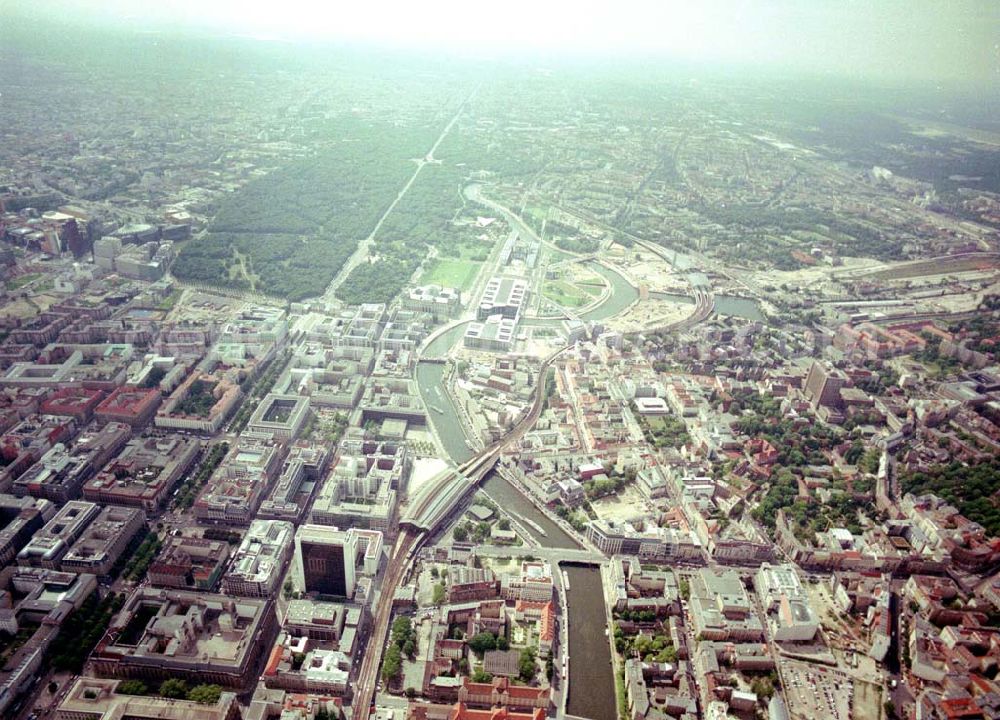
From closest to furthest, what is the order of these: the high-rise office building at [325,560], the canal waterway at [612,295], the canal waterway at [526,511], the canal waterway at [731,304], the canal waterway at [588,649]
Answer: the canal waterway at [588,649] < the high-rise office building at [325,560] < the canal waterway at [526,511] < the canal waterway at [612,295] < the canal waterway at [731,304]

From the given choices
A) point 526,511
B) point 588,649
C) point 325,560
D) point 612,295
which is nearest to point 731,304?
point 612,295

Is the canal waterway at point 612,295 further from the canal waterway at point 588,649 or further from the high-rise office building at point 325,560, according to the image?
the high-rise office building at point 325,560

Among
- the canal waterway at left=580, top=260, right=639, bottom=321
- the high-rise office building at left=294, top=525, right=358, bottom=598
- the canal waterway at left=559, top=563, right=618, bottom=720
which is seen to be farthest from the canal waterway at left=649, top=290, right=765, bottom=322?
the high-rise office building at left=294, top=525, right=358, bottom=598

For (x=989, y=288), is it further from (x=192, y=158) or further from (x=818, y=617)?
(x=192, y=158)

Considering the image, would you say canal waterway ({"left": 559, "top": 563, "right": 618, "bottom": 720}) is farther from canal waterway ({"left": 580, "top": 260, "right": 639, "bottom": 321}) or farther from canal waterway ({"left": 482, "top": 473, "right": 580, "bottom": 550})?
canal waterway ({"left": 580, "top": 260, "right": 639, "bottom": 321})

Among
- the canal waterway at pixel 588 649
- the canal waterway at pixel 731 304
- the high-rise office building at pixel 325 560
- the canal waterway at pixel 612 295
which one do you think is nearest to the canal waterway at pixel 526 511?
the canal waterway at pixel 588 649

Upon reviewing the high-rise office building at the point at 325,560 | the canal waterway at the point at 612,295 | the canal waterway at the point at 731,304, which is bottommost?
the canal waterway at the point at 731,304

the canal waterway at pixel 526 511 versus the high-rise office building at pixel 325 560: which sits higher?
the high-rise office building at pixel 325 560

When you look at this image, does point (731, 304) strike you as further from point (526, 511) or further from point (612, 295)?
point (526, 511)
